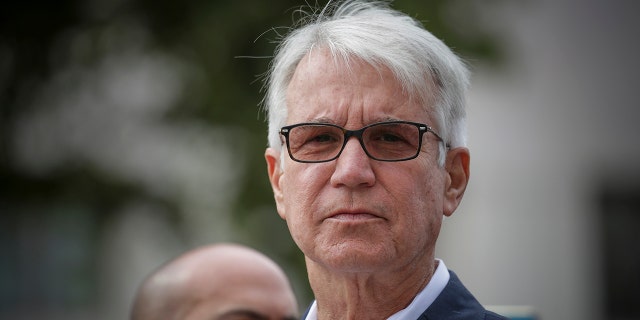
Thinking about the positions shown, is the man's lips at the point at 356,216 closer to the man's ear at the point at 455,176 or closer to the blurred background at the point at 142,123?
the man's ear at the point at 455,176

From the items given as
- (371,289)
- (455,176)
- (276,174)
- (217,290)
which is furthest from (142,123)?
(217,290)

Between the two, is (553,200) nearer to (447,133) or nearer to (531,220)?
(531,220)

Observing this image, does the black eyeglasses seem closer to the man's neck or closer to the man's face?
the man's face

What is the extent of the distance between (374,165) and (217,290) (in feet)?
2.01

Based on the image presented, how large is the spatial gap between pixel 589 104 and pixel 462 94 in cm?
1177

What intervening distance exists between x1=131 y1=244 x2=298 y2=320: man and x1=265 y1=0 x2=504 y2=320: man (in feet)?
0.96

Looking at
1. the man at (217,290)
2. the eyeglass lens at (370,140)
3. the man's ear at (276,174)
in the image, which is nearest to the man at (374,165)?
the eyeglass lens at (370,140)

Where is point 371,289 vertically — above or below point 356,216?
below

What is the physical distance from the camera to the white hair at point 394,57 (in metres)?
2.72

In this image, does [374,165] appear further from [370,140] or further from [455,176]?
[455,176]

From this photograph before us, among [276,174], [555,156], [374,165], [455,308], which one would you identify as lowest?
[555,156]

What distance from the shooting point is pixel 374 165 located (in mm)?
2652

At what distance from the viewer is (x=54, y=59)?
997 centimetres

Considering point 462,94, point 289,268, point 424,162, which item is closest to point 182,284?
point 424,162
